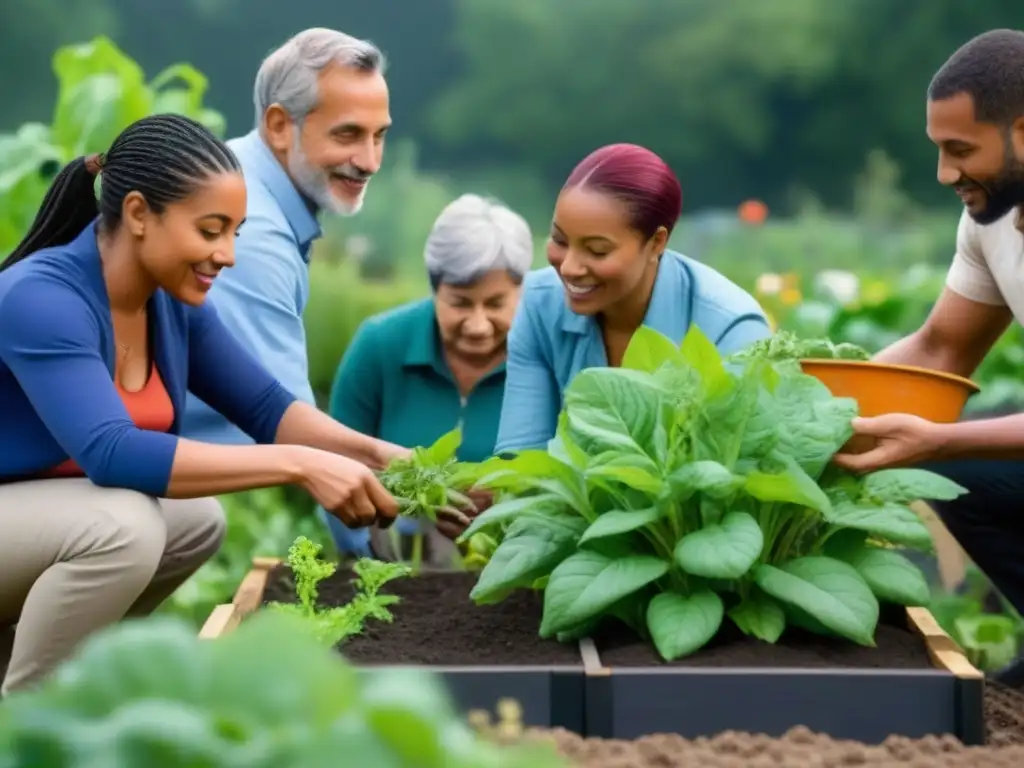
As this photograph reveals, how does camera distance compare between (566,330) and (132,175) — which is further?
(566,330)

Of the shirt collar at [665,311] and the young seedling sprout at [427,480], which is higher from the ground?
the shirt collar at [665,311]

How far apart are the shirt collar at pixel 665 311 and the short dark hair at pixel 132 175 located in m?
0.90

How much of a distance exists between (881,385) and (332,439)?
1.17 m

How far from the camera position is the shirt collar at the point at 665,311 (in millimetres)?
3551

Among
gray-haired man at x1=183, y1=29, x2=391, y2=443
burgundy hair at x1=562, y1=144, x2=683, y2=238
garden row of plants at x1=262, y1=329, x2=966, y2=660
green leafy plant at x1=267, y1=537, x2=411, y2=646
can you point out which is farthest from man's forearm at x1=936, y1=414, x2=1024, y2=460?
gray-haired man at x1=183, y1=29, x2=391, y2=443

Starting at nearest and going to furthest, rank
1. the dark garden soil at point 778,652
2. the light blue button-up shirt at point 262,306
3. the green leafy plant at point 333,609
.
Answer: the dark garden soil at point 778,652 < the green leafy plant at point 333,609 < the light blue button-up shirt at point 262,306

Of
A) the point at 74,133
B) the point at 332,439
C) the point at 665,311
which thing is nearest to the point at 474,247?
the point at 665,311

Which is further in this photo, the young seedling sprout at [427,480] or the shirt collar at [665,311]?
the shirt collar at [665,311]

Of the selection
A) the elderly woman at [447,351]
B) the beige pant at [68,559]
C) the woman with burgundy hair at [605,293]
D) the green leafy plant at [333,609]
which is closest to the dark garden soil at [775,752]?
the green leafy plant at [333,609]

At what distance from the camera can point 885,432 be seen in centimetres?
280

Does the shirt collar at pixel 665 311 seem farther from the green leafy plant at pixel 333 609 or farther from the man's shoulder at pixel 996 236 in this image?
the green leafy plant at pixel 333 609

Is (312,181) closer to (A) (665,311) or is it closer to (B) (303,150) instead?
(B) (303,150)

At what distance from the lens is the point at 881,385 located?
9.52ft

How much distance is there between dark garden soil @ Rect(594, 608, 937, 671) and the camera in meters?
2.54
